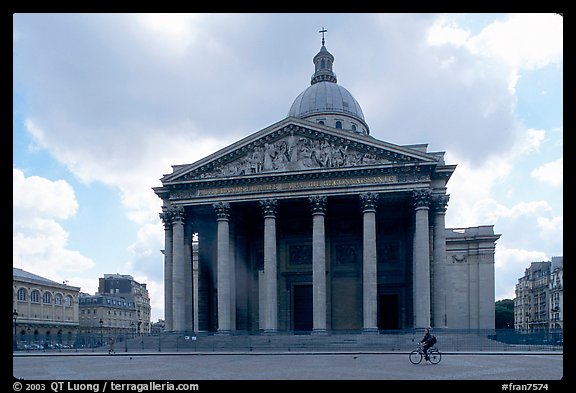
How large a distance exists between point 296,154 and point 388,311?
16.7 m

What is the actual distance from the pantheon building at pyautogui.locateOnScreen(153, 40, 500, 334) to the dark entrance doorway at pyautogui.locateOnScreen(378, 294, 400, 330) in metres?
0.09

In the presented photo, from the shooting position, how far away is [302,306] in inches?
1873

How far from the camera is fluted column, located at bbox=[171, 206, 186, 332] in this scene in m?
43.7

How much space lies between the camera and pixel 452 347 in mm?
35438

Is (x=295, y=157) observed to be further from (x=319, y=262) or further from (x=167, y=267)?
(x=167, y=267)

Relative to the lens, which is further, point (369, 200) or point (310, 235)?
point (310, 235)

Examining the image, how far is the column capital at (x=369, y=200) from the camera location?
40062 millimetres

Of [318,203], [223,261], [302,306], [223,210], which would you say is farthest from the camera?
[302,306]

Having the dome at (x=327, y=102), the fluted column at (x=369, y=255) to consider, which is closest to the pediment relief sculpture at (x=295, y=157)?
the fluted column at (x=369, y=255)

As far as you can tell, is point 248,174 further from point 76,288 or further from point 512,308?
point 512,308

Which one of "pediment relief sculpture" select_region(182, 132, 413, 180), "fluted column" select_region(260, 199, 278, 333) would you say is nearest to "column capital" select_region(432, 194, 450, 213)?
"pediment relief sculpture" select_region(182, 132, 413, 180)

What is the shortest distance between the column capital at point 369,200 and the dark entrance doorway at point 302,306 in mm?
11182

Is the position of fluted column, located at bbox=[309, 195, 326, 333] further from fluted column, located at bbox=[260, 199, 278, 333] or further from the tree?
the tree

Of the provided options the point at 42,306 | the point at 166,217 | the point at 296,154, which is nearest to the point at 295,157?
the point at 296,154
